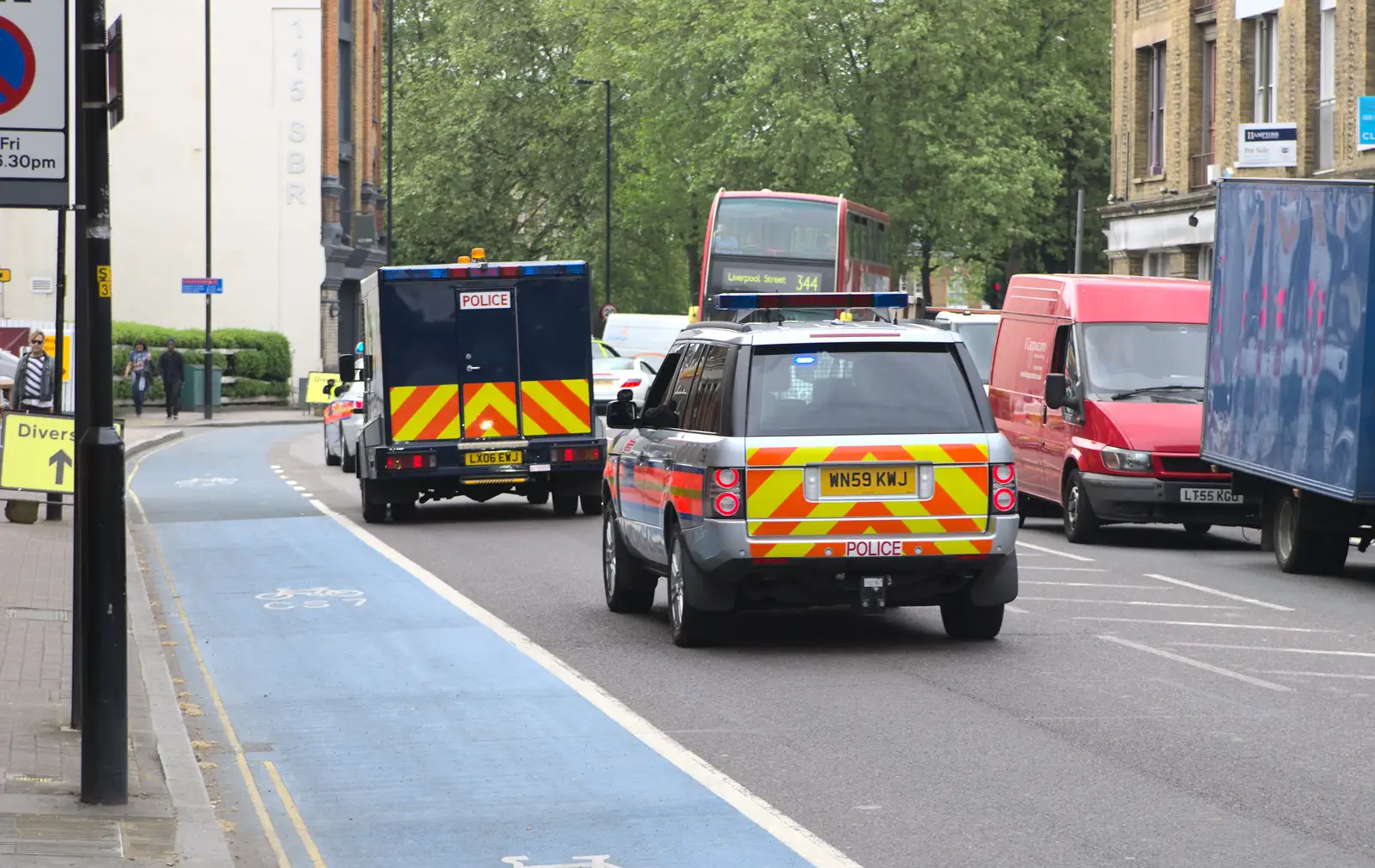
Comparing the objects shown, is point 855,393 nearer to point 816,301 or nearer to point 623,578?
point 816,301

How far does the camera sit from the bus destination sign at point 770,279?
3706cm

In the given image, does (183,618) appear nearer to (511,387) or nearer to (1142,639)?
(1142,639)

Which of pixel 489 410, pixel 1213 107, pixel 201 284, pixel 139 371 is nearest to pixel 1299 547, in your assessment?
pixel 489 410

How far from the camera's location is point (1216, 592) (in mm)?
15234

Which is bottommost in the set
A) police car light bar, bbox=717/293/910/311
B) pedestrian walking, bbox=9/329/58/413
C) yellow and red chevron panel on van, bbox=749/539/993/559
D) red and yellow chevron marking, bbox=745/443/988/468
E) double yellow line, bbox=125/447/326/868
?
double yellow line, bbox=125/447/326/868

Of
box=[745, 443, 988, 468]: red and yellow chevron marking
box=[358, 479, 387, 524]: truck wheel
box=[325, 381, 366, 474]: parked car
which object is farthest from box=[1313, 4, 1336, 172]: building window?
box=[745, 443, 988, 468]: red and yellow chevron marking

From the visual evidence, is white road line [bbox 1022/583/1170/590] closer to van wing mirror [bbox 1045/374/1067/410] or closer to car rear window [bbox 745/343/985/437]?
van wing mirror [bbox 1045/374/1067/410]

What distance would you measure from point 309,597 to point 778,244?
75.4 ft

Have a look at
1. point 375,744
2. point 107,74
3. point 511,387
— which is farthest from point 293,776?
point 511,387

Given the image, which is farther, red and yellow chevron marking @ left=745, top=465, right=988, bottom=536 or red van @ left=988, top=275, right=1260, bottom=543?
red van @ left=988, top=275, right=1260, bottom=543

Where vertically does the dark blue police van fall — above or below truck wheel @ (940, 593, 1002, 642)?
above

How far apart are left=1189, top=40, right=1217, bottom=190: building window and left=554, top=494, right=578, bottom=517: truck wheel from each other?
20824 millimetres

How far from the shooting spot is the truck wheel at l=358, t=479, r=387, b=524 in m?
22.0

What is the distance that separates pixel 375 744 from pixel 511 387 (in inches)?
512
